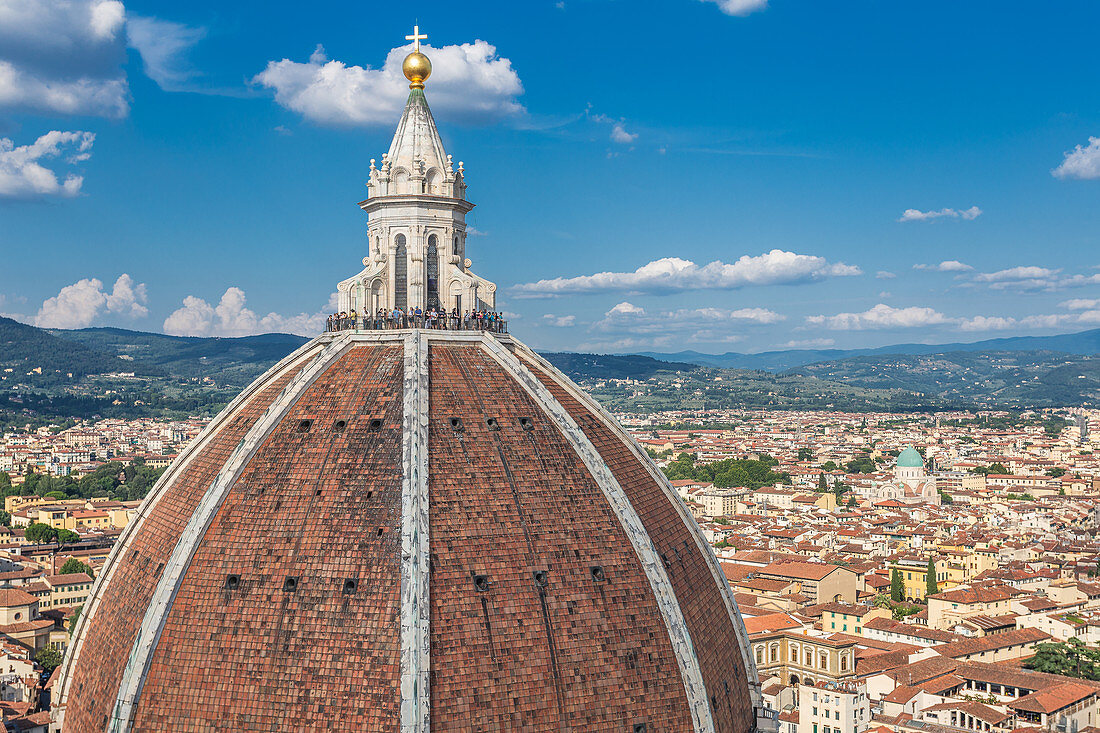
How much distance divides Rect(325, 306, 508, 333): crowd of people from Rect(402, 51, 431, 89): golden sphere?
11.2 feet

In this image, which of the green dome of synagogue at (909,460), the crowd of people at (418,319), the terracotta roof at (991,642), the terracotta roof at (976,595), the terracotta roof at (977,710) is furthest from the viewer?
the green dome of synagogue at (909,460)

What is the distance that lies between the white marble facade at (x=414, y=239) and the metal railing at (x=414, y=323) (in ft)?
0.59

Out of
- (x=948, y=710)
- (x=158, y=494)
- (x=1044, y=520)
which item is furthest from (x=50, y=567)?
(x=1044, y=520)

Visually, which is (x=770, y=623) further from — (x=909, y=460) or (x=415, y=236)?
(x=909, y=460)

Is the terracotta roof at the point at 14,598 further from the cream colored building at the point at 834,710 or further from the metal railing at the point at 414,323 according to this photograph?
the metal railing at the point at 414,323

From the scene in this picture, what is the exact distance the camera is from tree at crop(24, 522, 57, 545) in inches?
3607

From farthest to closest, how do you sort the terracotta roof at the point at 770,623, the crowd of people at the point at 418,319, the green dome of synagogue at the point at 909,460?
the green dome of synagogue at the point at 909,460 < the terracotta roof at the point at 770,623 < the crowd of people at the point at 418,319

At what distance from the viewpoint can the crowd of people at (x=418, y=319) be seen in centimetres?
1644

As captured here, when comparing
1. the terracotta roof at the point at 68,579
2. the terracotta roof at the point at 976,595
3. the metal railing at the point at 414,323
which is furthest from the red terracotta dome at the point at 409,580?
the terracotta roof at the point at 68,579

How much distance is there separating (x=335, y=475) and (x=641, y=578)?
3853 mm

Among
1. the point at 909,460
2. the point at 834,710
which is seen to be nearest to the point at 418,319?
the point at 834,710

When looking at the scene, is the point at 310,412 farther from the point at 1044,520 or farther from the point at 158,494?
the point at 1044,520

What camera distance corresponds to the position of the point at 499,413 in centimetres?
1515

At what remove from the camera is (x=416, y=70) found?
57.5 feet
